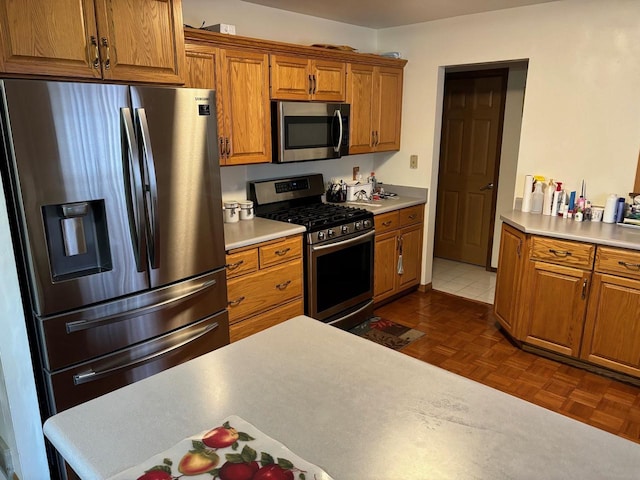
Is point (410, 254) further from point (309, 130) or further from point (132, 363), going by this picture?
point (132, 363)

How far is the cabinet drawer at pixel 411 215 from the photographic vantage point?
4.02 m

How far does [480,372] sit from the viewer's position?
3014mm

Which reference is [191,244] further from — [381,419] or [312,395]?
[381,419]

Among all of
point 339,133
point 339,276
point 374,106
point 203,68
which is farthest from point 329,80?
point 339,276

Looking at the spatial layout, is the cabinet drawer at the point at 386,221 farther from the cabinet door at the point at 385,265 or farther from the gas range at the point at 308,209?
the gas range at the point at 308,209

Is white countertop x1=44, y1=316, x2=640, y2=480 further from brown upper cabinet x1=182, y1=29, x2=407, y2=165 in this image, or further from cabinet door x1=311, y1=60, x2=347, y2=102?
cabinet door x1=311, y1=60, x2=347, y2=102

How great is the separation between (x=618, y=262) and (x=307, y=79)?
2.37 metres

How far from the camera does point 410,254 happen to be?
4238 mm

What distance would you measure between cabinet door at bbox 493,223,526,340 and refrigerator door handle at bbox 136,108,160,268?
7.82ft

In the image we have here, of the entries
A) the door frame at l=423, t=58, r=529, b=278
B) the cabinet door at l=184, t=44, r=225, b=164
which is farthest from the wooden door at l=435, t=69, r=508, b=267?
the cabinet door at l=184, t=44, r=225, b=164

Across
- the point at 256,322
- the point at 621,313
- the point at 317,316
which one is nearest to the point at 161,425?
the point at 256,322

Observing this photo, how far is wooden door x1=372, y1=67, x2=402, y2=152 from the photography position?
3.97 meters

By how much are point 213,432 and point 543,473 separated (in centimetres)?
65

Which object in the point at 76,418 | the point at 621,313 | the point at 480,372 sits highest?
the point at 76,418
